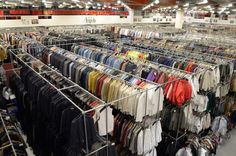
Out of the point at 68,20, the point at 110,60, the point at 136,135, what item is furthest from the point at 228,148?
the point at 68,20

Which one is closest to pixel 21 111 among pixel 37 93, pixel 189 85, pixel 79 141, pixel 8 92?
pixel 8 92

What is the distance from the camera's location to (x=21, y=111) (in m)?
5.22

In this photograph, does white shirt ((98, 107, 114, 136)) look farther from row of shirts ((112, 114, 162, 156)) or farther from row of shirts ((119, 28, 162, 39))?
row of shirts ((119, 28, 162, 39))

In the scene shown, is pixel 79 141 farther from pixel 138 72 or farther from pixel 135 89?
pixel 138 72

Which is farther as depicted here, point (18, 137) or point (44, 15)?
point (44, 15)

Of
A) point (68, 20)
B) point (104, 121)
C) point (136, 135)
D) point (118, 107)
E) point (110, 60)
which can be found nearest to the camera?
point (104, 121)

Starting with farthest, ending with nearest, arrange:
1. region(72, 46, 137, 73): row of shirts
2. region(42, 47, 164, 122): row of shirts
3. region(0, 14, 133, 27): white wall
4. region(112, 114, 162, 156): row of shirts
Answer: region(0, 14, 133, 27): white wall, region(72, 46, 137, 73): row of shirts, region(112, 114, 162, 156): row of shirts, region(42, 47, 164, 122): row of shirts

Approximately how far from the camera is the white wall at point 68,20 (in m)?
18.7

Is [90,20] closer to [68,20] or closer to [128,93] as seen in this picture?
[68,20]

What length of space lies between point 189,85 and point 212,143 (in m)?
1.88

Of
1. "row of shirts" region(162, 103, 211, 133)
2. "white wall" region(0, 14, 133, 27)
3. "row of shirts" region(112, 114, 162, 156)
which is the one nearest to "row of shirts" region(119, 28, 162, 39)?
"white wall" region(0, 14, 133, 27)

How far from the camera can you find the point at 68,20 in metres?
22.2

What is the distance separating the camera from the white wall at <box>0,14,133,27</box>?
1871 cm

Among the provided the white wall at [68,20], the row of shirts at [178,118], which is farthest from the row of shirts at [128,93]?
the white wall at [68,20]
